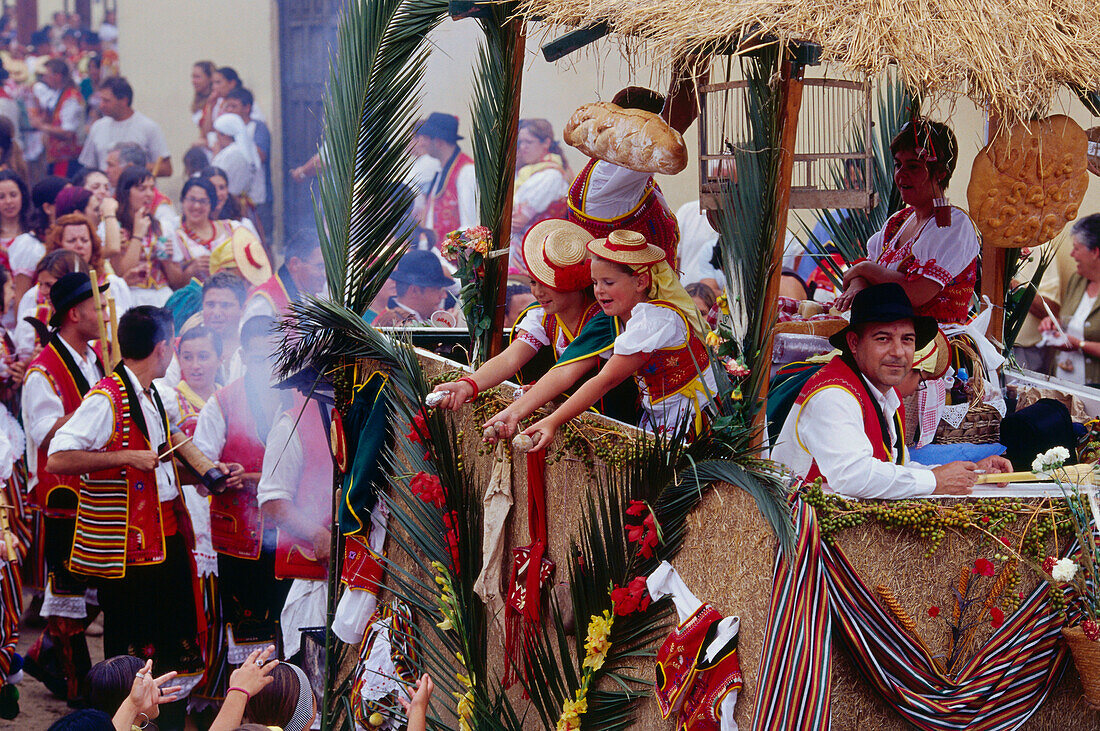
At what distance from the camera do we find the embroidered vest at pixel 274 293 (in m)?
7.86

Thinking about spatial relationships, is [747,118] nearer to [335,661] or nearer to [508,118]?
[508,118]

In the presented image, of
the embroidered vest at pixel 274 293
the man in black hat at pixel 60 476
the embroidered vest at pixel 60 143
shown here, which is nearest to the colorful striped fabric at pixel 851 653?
the man in black hat at pixel 60 476

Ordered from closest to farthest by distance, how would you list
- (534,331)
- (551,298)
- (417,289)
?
(551,298) → (534,331) → (417,289)

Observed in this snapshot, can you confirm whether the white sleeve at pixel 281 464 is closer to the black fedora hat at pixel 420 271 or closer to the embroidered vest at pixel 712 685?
the black fedora hat at pixel 420 271

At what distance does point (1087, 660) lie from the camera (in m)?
3.76

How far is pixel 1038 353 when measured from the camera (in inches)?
337

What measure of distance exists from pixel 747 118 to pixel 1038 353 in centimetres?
551

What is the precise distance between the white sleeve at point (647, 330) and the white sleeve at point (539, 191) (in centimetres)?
594

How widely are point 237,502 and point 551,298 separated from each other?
8.42ft

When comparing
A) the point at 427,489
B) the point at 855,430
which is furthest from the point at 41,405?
the point at 855,430

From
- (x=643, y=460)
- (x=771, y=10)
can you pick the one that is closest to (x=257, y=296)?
(x=643, y=460)

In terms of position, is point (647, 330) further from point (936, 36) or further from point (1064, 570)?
point (1064, 570)

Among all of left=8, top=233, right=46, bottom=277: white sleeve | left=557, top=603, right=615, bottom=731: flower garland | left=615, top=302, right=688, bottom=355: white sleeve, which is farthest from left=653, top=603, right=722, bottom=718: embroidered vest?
left=8, top=233, right=46, bottom=277: white sleeve

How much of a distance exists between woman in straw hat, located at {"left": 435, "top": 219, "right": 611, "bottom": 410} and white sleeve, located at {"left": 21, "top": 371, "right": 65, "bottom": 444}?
309cm
